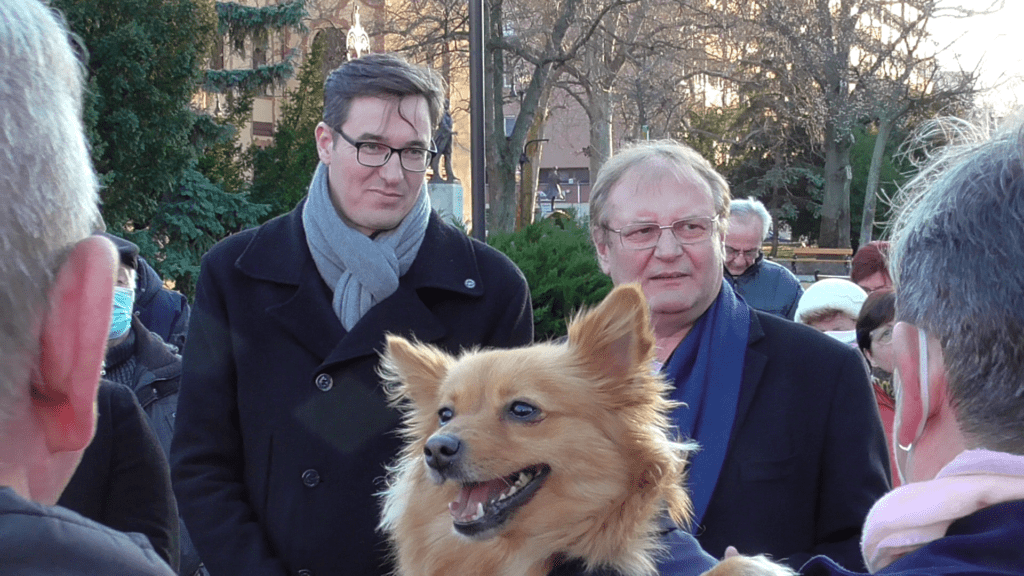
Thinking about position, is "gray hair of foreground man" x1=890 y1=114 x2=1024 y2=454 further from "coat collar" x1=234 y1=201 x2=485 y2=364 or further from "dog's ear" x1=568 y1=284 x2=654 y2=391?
"coat collar" x1=234 y1=201 x2=485 y2=364

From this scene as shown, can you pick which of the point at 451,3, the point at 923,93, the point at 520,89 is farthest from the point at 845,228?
the point at 451,3

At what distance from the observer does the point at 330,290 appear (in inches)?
136

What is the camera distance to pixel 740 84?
3133cm

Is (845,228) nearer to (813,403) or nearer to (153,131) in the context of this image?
(153,131)

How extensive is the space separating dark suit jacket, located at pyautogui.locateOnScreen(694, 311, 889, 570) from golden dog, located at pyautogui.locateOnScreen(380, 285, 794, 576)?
174 mm

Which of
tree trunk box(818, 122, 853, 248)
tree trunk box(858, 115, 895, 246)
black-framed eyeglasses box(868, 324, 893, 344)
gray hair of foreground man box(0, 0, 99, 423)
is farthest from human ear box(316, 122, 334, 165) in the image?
tree trunk box(818, 122, 853, 248)

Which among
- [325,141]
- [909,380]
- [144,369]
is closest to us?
[909,380]

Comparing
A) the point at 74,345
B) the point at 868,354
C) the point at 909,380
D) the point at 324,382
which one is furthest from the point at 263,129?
the point at 74,345

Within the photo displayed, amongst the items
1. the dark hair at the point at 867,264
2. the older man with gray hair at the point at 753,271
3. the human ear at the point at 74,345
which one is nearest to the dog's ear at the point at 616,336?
the human ear at the point at 74,345

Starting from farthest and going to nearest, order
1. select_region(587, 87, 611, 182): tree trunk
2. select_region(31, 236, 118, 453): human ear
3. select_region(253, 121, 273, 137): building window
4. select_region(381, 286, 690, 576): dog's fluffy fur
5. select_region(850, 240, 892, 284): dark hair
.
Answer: select_region(587, 87, 611, 182): tree trunk, select_region(253, 121, 273, 137): building window, select_region(850, 240, 892, 284): dark hair, select_region(381, 286, 690, 576): dog's fluffy fur, select_region(31, 236, 118, 453): human ear

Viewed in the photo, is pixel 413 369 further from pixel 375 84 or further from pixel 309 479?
pixel 375 84

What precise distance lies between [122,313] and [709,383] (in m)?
2.73

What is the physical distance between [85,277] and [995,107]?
1.68 m

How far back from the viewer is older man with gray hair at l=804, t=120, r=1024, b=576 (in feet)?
4.91
